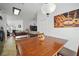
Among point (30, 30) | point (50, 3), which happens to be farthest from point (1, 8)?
point (50, 3)

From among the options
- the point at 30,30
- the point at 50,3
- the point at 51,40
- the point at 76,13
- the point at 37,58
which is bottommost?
the point at 37,58

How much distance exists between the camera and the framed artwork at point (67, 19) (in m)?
1.15

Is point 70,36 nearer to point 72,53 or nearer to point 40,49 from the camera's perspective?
point 72,53

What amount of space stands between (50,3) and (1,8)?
0.50 m

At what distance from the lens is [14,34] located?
119cm

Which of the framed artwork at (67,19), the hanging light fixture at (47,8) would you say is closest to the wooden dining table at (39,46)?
the framed artwork at (67,19)

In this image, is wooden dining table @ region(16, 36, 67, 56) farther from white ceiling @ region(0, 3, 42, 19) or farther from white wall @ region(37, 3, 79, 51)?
white ceiling @ region(0, 3, 42, 19)

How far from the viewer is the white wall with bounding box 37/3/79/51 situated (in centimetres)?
116

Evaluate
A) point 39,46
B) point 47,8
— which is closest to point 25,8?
point 47,8

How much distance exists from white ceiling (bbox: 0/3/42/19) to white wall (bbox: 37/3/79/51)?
0.07 m

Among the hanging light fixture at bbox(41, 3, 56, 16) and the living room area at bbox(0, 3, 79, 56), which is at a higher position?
the hanging light fixture at bbox(41, 3, 56, 16)

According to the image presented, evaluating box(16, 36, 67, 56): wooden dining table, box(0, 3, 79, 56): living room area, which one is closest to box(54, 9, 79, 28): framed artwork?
box(0, 3, 79, 56): living room area

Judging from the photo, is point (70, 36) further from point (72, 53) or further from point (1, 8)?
point (1, 8)

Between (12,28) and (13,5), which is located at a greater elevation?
(13,5)
